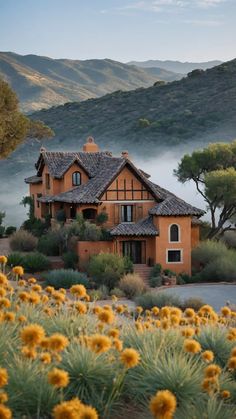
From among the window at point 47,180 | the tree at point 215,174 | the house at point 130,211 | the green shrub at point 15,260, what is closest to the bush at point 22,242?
the house at point 130,211

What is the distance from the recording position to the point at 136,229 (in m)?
34.2

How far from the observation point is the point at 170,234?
34281 mm

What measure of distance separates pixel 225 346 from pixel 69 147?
226 feet

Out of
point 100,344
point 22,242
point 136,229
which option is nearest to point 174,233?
point 136,229

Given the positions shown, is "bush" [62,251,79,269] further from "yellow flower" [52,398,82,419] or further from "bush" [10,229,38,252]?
"yellow flower" [52,398,82,419]

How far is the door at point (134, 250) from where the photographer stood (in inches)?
1356

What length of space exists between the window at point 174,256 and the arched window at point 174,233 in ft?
1.95

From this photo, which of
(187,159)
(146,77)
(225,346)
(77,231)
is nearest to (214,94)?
(187,159)

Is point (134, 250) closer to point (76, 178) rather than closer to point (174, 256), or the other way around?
point (174, 256)

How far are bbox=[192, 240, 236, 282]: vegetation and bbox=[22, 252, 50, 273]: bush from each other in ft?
23.8

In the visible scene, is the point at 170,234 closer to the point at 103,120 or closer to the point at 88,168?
the point at 88,168

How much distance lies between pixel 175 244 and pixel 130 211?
10.1ft

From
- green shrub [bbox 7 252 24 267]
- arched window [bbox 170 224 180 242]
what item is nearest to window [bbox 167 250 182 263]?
arched window [bbox 170 224 180 242]

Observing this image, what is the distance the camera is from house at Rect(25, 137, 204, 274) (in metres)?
34.0
